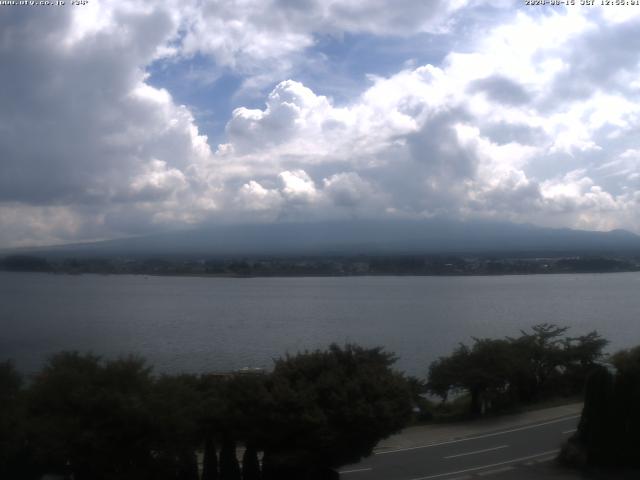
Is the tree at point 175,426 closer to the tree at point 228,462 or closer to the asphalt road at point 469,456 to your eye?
the tree at point 228,462

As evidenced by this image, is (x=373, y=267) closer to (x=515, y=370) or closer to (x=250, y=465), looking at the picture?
(x=515, y=370)

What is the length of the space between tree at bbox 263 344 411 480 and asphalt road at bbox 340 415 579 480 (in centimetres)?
222

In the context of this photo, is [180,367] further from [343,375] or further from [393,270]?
[393,270]

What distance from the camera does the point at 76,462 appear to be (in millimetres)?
10391

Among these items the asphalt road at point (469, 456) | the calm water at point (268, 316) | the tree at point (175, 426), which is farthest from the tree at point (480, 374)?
the tree at point (175, 426)

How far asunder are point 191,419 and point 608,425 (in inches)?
320

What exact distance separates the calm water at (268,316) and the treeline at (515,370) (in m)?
7.52

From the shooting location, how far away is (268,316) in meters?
54.5

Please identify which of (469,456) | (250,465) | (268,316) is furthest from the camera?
(268,316)

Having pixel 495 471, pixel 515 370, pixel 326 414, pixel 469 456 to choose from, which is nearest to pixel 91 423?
pixel 326 414

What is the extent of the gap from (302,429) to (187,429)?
1855 mm

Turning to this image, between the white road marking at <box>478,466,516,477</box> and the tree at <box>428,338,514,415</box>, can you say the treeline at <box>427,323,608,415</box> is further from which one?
the white road marking at <box>478,466,516,477</box>

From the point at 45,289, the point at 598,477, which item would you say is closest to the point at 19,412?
the point at 598,477

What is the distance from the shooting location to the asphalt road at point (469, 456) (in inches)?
539
